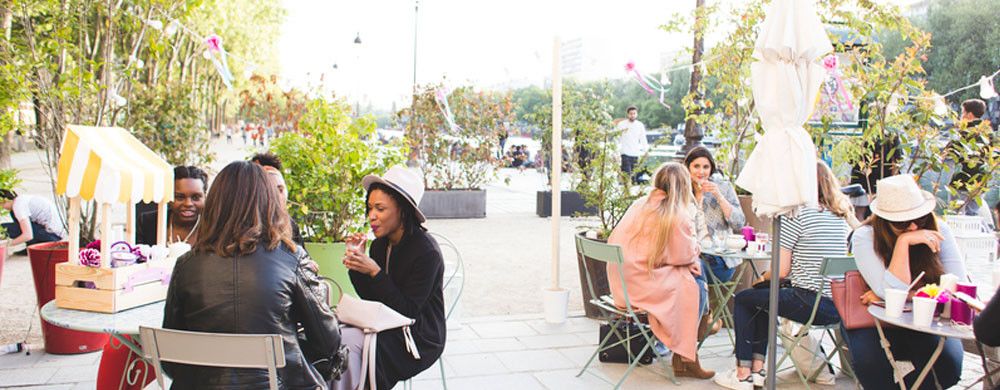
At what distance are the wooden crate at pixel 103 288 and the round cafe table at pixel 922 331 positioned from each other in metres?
3.18

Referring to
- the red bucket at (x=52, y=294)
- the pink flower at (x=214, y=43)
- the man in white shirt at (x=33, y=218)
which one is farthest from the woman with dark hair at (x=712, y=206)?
the man in white shirt at (x=33, y=218)

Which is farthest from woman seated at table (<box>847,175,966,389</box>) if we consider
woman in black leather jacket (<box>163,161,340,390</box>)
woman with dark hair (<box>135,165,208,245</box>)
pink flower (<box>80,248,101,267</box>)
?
woman with dark hair (<box>135,165,208,245</box>)

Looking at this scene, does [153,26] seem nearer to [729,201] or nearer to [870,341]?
[729,201]

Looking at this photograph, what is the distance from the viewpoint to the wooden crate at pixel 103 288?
3084mm

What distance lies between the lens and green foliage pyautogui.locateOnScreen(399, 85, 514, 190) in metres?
12.8

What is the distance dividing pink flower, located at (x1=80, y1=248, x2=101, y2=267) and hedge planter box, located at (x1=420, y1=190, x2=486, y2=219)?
9046 millimetres

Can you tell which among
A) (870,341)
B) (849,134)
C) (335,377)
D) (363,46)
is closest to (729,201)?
(849,134)

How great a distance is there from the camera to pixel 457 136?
12859 millimetres

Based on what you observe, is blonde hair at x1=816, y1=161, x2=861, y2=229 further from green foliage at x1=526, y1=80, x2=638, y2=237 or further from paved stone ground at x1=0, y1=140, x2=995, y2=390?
green foliage at x1=526, y1=80, x2=638, y2=237

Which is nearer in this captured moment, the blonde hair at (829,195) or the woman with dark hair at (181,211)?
the woman with dark hair at (181,211)

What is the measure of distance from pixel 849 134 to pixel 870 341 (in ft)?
10.7

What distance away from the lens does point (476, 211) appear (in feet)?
41.4

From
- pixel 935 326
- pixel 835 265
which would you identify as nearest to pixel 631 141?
pixel 835 265

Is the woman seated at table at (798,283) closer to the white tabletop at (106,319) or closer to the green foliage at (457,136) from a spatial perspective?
the white tabletop at (106,319)
